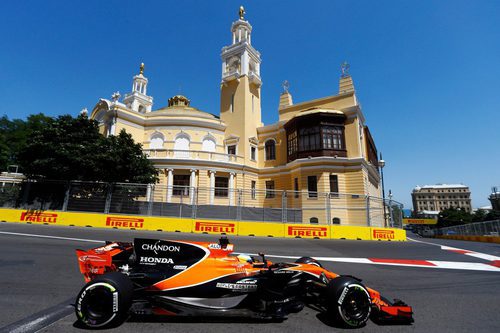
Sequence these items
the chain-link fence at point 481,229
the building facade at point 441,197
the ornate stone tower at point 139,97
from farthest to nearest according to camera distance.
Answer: the building facade at point 441,197 → the ornate stone tower at point 139,97 → the chain-link fence at point 481,229

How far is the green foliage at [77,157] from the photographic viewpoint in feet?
54.4

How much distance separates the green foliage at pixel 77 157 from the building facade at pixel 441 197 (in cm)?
15250

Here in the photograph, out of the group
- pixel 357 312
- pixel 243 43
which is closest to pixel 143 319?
pixel 357 312

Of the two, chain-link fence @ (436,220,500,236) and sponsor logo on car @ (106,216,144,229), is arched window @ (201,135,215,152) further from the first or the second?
chain-link fence @ (436,220,500,236)

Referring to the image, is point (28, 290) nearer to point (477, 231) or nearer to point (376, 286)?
Result: point (376, 286)

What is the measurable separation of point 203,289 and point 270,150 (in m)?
27.1

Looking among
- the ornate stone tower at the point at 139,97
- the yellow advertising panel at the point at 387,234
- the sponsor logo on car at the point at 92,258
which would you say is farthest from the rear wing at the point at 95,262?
the ornate stone tower at the point at 139,97

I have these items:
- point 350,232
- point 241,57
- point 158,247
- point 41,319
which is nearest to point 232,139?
point 241,57

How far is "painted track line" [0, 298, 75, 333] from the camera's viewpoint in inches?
110

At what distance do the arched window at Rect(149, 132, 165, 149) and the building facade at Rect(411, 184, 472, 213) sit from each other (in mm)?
146311

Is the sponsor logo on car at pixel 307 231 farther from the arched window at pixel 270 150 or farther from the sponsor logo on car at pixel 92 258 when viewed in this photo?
the arched window at pixel 270 150

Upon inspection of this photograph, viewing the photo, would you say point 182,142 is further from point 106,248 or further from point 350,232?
point 106,248

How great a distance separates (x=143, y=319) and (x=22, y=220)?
1559 cm

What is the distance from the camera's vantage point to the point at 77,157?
16500mm
